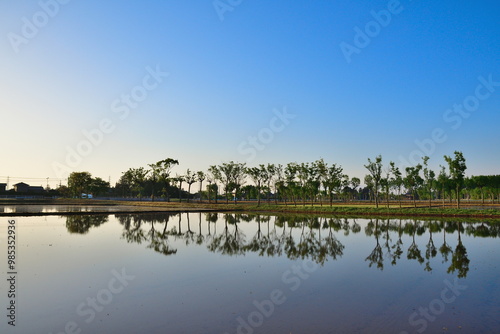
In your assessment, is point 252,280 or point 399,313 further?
point 252,280

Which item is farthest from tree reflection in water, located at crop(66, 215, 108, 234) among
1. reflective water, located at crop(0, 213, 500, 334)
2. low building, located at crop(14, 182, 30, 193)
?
low building, located at crop(14, 182, 30, 193)

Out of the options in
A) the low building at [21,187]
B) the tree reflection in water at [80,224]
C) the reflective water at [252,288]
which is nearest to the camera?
the reflective water at [252,288]

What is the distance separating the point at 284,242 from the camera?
21562 millimetres

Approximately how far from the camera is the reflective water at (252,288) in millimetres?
Result: 7875

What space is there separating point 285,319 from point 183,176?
7642cm

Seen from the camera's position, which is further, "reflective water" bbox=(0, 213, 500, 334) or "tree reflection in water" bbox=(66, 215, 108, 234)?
"tree reflection in water" bbox=(66, 215, 108, 234)

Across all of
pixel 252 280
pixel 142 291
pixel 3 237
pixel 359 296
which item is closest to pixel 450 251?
pixel 359 296

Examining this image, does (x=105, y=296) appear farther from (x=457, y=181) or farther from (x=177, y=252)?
(x=457, y=181)

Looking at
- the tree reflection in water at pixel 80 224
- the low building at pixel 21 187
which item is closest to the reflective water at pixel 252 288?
A: the tree reflection in water at pixel 80 224

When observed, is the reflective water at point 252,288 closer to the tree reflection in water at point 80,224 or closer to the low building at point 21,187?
the tree reflection in water at point 80,224

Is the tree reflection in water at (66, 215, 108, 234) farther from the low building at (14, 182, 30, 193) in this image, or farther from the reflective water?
the low building at (14, 182, 30, 193)

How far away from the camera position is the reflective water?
25.8 ft

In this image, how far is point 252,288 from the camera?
35.7ft

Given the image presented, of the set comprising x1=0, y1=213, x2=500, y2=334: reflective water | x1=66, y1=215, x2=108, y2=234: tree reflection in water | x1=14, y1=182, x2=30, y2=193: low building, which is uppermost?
x1=14, y1=182, x2=30, y2=193: low building
